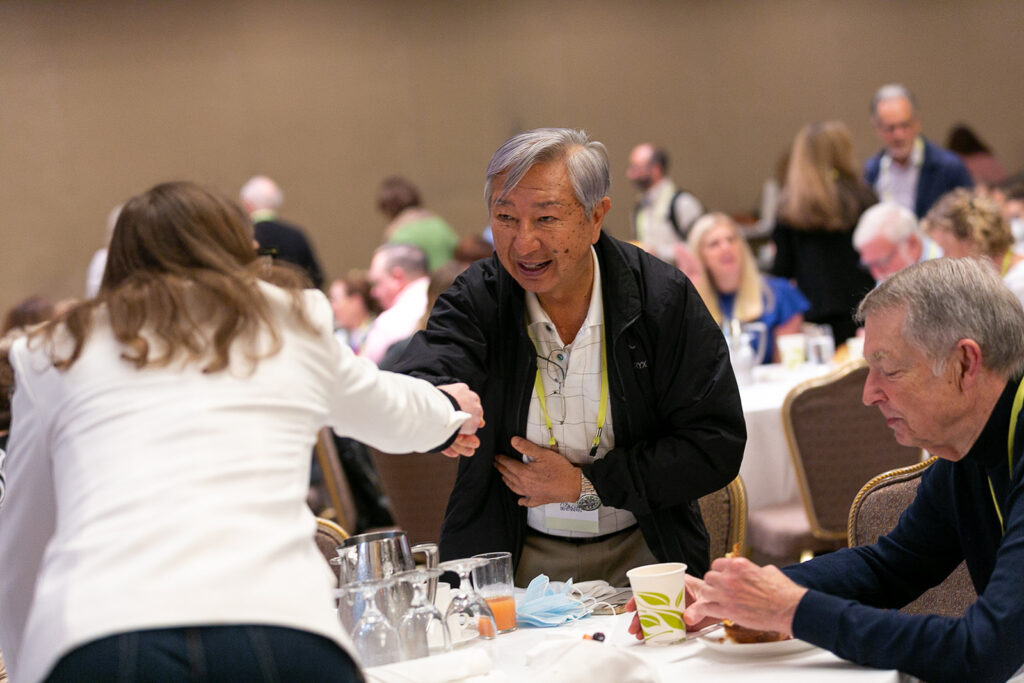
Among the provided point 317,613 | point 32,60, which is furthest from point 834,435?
point 32,60

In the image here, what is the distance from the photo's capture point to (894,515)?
228cm

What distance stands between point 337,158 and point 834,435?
8.35 m

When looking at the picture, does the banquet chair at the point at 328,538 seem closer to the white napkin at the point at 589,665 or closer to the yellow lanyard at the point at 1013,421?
the white napkin at the point at 589,665

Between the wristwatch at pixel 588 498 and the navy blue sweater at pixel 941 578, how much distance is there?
483 millimetres

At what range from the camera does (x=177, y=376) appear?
1446 millimetres

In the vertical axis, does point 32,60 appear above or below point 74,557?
above

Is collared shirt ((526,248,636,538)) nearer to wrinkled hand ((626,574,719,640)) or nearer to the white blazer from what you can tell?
wrinkled hand ((626,574,719,640))

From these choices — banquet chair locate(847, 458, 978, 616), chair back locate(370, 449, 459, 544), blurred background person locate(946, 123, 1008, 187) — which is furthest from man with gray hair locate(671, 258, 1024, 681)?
blurred background person locate(946, 123, 1008, 187)

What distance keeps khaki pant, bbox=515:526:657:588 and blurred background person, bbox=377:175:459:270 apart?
533 cm

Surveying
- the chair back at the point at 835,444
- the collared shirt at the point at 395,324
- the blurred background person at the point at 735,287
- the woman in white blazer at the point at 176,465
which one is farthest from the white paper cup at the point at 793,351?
the woman in white blazer at the point at 176,465

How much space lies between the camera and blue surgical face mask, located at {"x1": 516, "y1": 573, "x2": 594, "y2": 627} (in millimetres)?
2033

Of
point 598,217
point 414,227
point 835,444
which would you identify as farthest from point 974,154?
point 598,217

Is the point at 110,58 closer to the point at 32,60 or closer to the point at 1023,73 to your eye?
the point at 32,60

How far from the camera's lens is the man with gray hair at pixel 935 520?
1.63 metres
